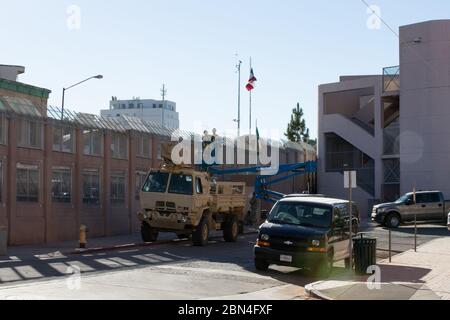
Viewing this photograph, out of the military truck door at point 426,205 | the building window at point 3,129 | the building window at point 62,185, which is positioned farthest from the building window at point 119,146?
the military truck door at point 426,205

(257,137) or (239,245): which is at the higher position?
(257,137)

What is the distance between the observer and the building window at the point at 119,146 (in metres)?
30.5

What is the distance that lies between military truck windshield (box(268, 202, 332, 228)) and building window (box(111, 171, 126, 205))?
14708 mm

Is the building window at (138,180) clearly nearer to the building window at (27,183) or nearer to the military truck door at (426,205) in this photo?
the building window at (27,183)

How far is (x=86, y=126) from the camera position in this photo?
2811 cm

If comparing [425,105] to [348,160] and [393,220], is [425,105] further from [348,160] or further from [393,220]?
[393,220]

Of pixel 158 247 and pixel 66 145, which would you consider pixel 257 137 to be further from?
pixel 158 247

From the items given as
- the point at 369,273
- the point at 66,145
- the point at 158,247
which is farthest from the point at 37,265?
the point at 66,145

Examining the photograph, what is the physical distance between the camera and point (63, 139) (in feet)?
88.4

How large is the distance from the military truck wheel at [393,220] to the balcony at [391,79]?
13.0 metres

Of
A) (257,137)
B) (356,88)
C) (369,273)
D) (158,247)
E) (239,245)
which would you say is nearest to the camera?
(369,273)

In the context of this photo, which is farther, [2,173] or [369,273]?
[2,173]

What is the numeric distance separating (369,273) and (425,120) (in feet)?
96.6

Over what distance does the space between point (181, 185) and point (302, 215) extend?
25.4ft
